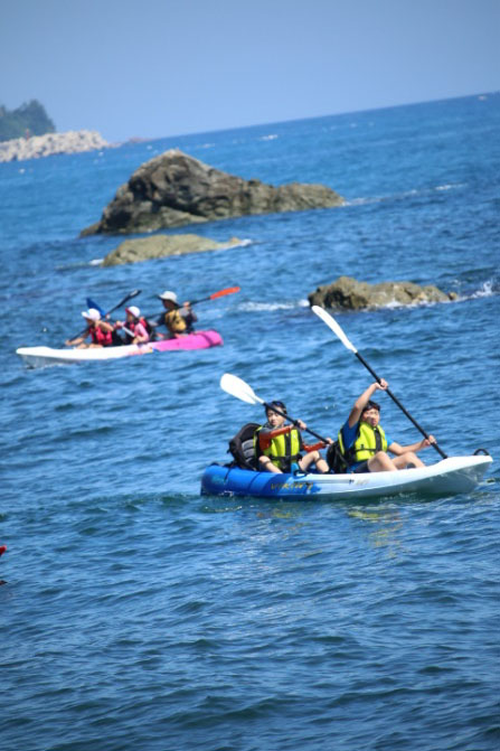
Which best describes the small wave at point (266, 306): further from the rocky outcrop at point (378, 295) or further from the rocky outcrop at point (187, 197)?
the rocky outcrop at point (187, 197)

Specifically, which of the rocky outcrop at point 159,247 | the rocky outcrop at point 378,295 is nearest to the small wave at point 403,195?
the rocky outcrop at point 159,247

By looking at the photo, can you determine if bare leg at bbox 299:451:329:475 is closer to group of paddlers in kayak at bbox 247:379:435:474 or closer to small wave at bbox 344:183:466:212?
group of paddlers in kayak at bbox 247:379:435:474

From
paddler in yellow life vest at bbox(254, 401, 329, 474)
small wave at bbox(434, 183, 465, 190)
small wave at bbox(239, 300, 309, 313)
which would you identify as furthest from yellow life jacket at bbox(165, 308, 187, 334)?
small wave at bbox(434, 183, 465, 190)

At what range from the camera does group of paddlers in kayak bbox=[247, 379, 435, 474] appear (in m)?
11.3

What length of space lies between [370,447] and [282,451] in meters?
1.11

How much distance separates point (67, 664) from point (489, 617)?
328 cm

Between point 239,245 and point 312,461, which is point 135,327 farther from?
point 239,245

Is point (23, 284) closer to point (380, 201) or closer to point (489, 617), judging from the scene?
point (380, 201)

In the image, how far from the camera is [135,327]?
2153 centimetres

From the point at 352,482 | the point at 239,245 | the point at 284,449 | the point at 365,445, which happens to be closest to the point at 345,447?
the point at 365,445

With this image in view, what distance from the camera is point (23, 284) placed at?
3359 cm

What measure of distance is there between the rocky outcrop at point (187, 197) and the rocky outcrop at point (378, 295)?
21298 mm

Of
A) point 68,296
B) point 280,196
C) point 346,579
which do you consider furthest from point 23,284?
point 346,579

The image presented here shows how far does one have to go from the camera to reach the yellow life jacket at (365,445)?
11538mm
